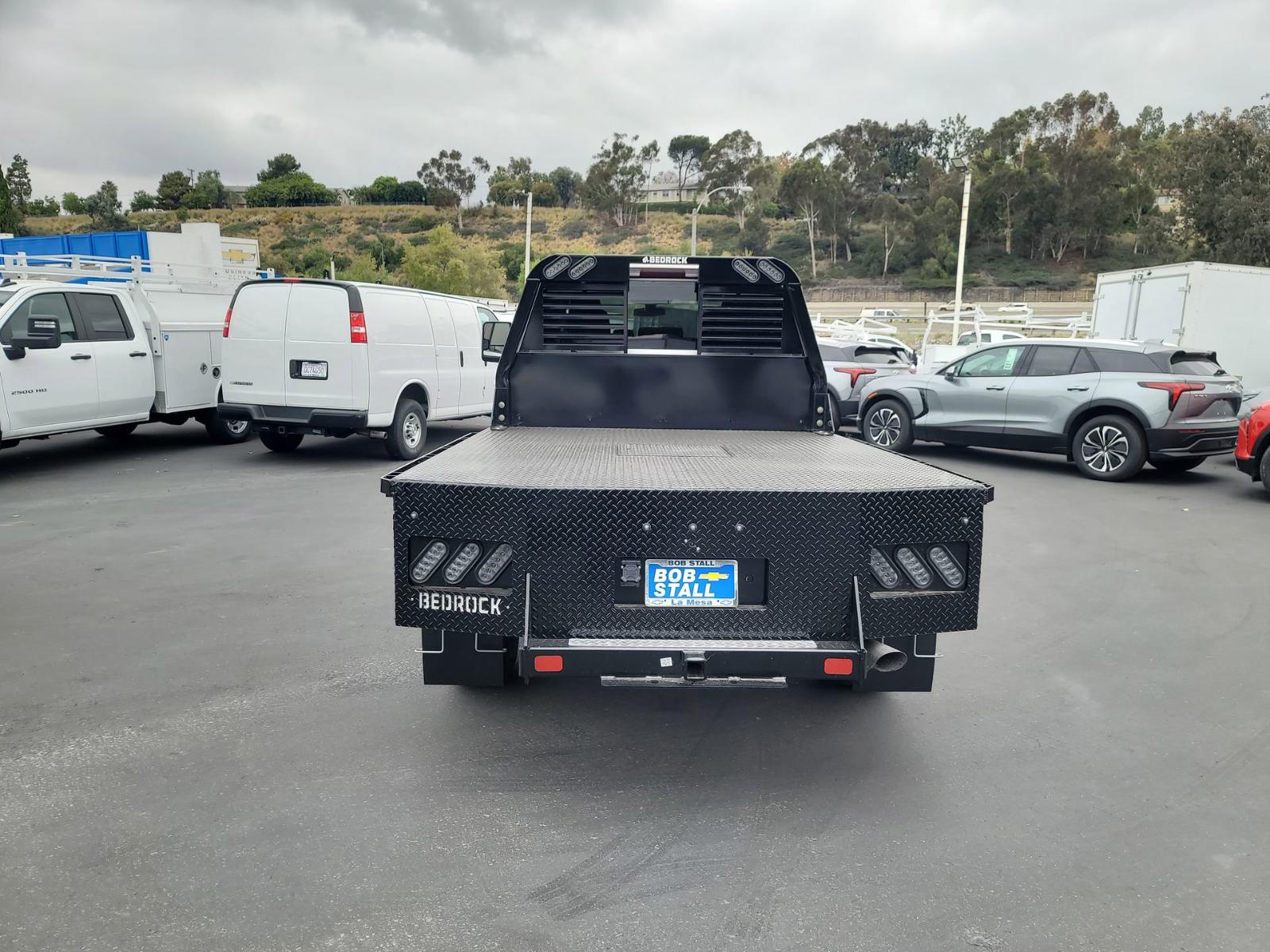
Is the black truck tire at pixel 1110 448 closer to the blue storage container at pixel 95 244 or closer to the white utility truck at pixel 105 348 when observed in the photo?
the white utility truck at pixel 105 348

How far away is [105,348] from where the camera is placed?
10.2 meters

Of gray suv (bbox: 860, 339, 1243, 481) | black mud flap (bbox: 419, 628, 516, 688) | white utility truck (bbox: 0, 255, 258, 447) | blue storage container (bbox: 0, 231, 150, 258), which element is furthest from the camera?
blue storage container (bbox: 0, 231, 150, 258)

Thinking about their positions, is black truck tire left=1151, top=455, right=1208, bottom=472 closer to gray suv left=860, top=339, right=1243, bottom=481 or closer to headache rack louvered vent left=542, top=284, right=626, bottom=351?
gray suv left=860, top=339, right=1243, bottom=481

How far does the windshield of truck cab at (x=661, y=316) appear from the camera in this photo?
5.52 m

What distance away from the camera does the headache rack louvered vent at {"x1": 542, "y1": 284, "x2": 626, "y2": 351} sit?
5.52m

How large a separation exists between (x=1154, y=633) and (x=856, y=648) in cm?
314

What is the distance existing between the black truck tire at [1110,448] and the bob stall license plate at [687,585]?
29.7 ft

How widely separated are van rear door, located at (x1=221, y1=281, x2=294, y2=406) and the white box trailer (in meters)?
13.1

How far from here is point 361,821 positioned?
10.3 ft

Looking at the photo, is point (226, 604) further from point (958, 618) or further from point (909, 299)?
point (909, 299)

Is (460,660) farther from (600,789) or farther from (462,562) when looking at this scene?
(600,789)

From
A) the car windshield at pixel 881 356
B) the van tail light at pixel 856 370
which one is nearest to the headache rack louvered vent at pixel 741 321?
the van tail light at pixel 856 370

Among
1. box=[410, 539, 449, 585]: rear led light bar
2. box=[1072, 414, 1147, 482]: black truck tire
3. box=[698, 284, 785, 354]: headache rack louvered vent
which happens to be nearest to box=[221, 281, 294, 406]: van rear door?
box=[698, 284, 785, 354]: headache rack louvered vent

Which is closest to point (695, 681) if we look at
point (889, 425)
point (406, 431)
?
point (406, 431)
